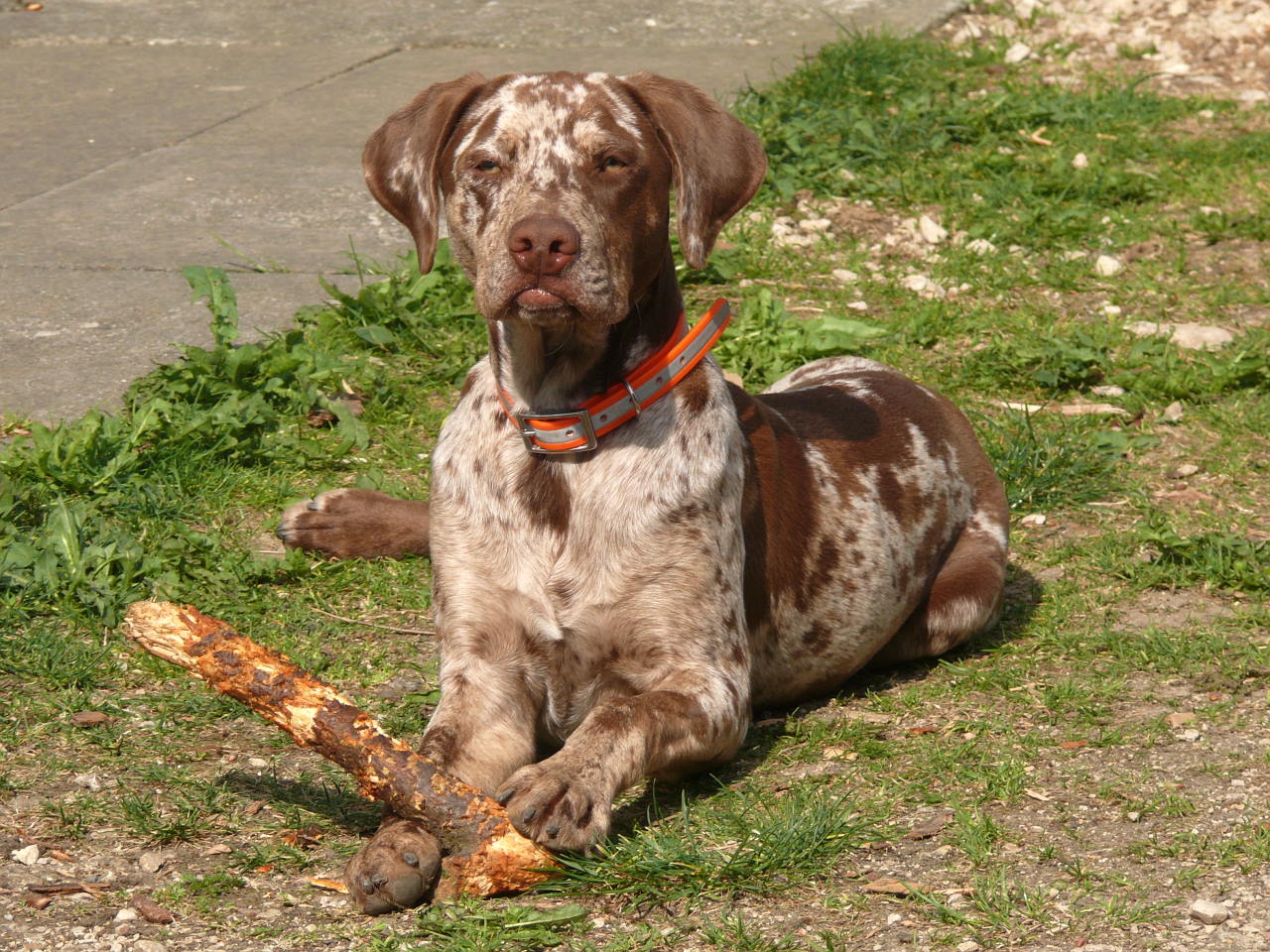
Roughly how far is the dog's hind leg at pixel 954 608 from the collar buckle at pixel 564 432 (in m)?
1.39

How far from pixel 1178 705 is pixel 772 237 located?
13.7 ft

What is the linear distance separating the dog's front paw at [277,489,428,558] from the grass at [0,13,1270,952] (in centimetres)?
6

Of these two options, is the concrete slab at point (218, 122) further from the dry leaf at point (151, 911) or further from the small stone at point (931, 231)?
the dry leaf at point (151, 911)

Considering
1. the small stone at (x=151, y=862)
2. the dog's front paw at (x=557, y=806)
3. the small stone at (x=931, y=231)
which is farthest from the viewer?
the small stone at (x=931, y=231)

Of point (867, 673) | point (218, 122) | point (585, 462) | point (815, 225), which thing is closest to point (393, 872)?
point (585, 462)

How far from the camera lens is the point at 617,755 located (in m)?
3.64

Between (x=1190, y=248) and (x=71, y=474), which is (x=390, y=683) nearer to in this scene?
(x=71, y=474)

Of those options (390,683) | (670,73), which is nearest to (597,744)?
(390,683)

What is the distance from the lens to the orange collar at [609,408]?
13.3 feet

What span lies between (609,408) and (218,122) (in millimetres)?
6185

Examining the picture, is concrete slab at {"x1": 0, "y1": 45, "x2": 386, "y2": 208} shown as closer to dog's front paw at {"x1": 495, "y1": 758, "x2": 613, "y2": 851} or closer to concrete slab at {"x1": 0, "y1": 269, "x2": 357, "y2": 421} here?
concrete slab at {"x1": 0, "y1": 269, "x2": 357, "y2": 421}

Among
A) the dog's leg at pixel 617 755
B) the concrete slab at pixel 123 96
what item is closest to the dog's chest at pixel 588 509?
the dog's leg at pixel 617 755

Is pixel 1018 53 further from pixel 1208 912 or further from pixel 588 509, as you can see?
pixel 1208 912

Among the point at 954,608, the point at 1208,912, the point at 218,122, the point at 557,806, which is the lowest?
the point at 954,608
